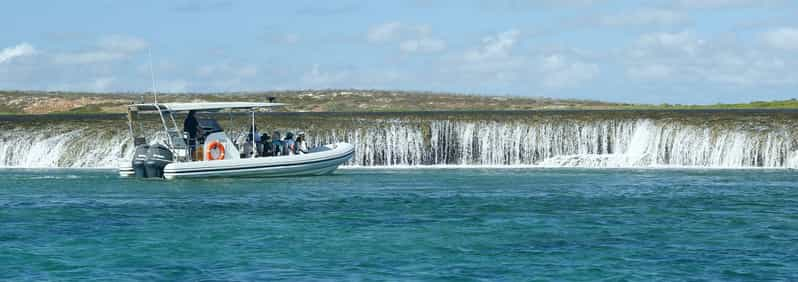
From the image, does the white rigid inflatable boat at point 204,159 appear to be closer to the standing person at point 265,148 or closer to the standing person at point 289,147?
the standing person at point 265,148

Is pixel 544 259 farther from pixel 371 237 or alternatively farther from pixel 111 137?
pixel 111 137

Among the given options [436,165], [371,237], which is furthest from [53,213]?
[436,165]

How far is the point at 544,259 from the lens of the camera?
20875 mm

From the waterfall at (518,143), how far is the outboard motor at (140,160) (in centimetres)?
1529

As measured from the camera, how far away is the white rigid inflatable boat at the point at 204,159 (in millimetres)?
41188

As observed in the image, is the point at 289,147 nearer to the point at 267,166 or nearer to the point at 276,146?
the point at 276,146

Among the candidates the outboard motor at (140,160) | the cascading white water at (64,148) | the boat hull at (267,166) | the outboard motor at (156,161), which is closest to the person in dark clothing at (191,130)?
the outboard motor at (156,161)

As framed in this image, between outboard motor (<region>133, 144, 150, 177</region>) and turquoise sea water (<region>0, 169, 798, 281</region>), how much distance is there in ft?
3.59

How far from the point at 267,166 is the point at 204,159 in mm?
2109

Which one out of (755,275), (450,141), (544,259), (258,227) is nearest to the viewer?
(755,275)

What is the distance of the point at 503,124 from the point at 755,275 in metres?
38.3

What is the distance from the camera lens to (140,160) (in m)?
41.5

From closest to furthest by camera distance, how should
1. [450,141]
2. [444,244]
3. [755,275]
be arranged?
[755,275] < [444,244] < [450,141]

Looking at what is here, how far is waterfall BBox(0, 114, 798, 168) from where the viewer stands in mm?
53250
